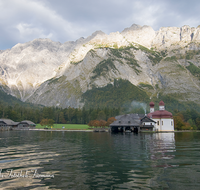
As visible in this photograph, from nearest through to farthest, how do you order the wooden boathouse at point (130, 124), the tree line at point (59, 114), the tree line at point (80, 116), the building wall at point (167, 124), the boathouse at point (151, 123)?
1. the wooden boathouse at point (130, 124)
2. the boathouse at point (151, 123)
3. the building wall at point (167, 124)
4. the tree line at point (80, 116)
5. the tree line at point (59, 114)

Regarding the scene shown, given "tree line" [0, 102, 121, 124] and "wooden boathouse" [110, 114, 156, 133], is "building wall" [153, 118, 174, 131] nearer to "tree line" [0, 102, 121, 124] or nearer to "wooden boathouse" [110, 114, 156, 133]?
"wooden boathouse" [110, 114, 156, 133]

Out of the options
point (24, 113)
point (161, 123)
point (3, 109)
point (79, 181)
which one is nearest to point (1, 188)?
point (79, 181)

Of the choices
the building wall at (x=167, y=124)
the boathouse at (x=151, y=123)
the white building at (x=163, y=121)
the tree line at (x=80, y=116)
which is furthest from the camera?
the tree line at (x=80, y=116)

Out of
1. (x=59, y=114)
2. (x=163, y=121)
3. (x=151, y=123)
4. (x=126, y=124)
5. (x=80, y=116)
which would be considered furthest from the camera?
(x=59, y=114)

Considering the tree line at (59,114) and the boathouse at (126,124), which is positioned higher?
the tree line at (59,114)

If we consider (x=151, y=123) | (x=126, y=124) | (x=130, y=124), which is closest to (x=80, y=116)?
(x=151, y=123)

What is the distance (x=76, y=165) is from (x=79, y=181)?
204 inches

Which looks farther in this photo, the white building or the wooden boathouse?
the white building

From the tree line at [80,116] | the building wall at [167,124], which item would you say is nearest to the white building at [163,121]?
the building wall at [167,124]

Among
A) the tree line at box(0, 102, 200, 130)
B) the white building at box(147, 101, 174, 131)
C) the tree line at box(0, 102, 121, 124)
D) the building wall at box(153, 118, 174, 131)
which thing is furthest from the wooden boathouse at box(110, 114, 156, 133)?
the tree line at box(0, 102, 121, 124)

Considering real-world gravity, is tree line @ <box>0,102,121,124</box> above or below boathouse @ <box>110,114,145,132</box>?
above

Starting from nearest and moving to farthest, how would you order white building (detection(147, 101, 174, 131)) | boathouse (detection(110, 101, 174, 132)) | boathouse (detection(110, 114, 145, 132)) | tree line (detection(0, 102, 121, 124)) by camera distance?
boathouse (detection(110, 114, 145, 132)), boathouse (detection(110, 101, 174, 132)), white building (detection(147, 101, 174, 131)), tree line (detection(0, 102, 121, 124))

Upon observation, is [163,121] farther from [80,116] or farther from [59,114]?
[59,114]

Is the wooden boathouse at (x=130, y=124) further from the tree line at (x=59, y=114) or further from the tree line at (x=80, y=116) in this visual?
the tree line at (x=59, y=114)
